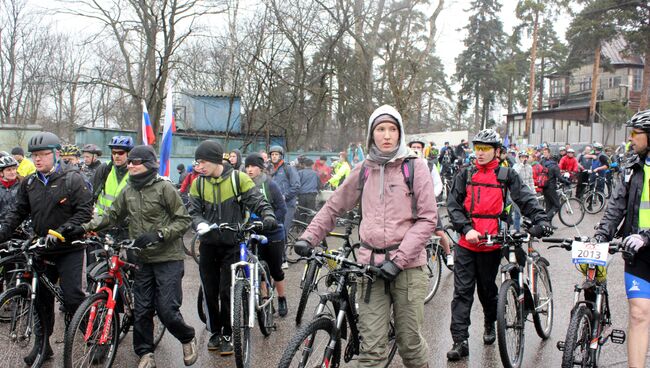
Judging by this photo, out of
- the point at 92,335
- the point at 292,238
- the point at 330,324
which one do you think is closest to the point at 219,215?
the point at 92,335

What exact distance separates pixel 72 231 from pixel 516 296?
12.8 feet

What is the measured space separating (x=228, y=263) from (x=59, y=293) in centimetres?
149

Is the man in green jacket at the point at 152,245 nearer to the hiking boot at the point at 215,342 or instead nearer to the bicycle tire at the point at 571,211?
the hiking boot at the point at 215,342

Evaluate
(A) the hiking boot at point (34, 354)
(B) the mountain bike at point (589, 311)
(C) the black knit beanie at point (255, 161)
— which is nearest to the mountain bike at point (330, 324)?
(B) the mountain bike at point (589, 311)

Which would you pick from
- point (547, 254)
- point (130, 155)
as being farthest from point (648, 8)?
point (130, 155)

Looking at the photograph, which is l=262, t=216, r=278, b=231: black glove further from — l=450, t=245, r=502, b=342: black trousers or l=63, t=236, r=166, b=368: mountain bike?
l=450, t=245, r=502, b=342: black trousers

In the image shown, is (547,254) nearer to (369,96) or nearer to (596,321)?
(596,321)

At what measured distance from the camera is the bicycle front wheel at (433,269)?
7410mm

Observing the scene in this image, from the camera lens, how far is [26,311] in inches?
191

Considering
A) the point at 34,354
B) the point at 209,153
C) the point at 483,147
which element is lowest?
the point at 34,354

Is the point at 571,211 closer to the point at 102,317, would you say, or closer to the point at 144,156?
the point at 144,156

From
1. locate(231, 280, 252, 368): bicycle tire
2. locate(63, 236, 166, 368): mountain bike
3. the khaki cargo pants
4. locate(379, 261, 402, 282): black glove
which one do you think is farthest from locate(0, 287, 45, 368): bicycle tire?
locate(379, 261, 402, 282): black glove

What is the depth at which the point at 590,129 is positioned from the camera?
4288cm

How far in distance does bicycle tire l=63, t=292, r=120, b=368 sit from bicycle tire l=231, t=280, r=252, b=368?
3.34 feet
